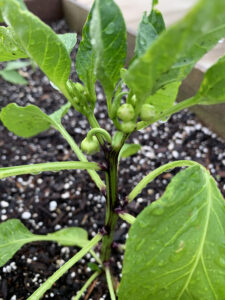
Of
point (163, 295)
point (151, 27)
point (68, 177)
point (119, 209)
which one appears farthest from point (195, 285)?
point (68, 177)

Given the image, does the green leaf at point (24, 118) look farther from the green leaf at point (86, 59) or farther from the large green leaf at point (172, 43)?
the large green leaf at point (172, 43)

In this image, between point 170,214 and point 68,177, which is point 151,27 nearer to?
point 170,214

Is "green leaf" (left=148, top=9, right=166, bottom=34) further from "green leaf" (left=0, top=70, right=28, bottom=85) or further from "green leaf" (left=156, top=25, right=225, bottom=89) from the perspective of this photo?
"green leaf" (left=0, top=70, right=28, bottom=85)

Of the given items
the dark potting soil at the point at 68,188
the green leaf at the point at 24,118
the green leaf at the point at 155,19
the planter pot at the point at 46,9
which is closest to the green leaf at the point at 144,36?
the green leaf at the point at 155,19

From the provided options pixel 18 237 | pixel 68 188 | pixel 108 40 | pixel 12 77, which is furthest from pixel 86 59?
pixel 12 77

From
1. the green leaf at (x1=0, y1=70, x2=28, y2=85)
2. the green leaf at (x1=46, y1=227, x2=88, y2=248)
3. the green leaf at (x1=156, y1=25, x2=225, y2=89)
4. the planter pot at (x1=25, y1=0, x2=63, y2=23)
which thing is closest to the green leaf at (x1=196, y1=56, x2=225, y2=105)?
the green leaf at (x1=156, y1=25, x2=225, y2=89)
